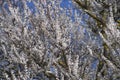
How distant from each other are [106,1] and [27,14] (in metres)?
1.77

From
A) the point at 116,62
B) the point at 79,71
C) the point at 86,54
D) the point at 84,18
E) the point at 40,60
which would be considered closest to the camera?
the point at 116,62

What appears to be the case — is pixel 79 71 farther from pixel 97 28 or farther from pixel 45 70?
pixel 97 28

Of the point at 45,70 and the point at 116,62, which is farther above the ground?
the point at 116,62

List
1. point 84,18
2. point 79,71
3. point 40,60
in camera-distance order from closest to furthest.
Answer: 1. point 79,71
2. point 40,60
3. point 84,18

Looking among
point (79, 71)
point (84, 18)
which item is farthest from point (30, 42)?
point (84, 18)

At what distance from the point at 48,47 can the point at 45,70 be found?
501mm

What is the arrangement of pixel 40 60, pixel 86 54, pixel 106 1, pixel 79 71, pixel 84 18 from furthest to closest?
pixel 84 18 → pixel 86 54 → pixel 106 1 → pixel 40 60 → pixel 79 71

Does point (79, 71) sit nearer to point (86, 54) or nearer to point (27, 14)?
point (86, 54)

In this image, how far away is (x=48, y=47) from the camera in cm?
652

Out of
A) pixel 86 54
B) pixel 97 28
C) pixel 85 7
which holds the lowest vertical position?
pixel 86 54

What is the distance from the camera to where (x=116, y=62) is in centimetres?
466

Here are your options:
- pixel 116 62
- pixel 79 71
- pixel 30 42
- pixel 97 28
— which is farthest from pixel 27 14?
pixel 116 62

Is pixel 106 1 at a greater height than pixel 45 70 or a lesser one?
greater

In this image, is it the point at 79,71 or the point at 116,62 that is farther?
the point at 79,71
